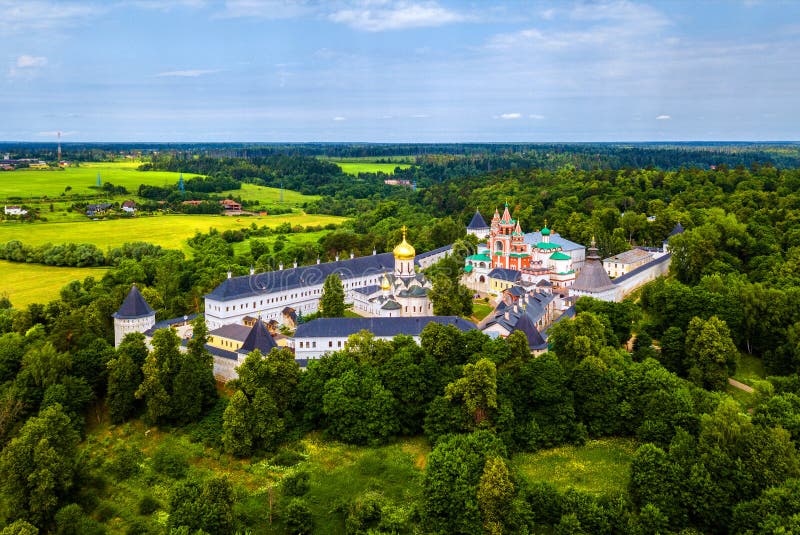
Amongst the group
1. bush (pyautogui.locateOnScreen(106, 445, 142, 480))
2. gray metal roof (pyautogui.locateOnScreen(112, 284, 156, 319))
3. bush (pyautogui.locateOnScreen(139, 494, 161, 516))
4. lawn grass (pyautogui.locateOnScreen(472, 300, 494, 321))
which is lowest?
bush (pyautogui.locateOnScreen(139, 494, 161, 516))

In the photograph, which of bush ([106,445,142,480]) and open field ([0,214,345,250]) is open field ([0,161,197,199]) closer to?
open field ([0,214,345,250])

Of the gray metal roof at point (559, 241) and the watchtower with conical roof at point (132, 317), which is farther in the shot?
the gray metal roof at point (559, 241)

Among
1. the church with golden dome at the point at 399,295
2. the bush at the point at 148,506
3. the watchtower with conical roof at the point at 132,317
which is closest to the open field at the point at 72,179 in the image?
the watchtower with conical roof at the point at 132,317

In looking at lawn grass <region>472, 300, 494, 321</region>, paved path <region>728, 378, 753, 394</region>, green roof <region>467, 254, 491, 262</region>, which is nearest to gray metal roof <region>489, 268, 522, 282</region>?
green roof <region>467, 254, 491, 262</region>

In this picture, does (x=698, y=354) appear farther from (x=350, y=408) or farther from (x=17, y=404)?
(x=17, y=404)

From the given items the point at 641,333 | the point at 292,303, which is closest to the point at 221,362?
the point at 292,303

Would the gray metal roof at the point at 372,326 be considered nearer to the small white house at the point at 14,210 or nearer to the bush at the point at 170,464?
the bush at the point at 170,464
